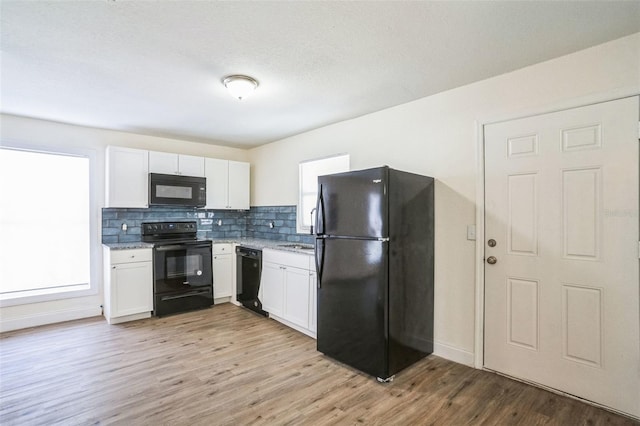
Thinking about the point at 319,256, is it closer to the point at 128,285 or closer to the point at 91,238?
the point at 128,285

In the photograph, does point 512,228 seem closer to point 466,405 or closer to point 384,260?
point 384,260

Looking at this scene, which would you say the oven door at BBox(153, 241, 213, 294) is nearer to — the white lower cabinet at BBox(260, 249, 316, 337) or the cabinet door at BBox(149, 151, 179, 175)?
the white lower cabinet at BBox(260, 249, 316, 337)

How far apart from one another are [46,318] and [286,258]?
298 cm

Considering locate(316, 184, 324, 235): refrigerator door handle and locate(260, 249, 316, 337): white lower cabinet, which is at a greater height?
locate(316, 184, 324, 235): refrigerator door handle

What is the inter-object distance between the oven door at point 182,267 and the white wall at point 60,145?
892 mm

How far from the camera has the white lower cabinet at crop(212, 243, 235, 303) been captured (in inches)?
178

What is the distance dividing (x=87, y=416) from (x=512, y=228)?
10.8 ft

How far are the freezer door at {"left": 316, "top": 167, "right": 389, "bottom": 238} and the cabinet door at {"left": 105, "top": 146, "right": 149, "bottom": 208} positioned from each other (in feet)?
8.69

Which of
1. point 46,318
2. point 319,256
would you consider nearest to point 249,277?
point 319,256

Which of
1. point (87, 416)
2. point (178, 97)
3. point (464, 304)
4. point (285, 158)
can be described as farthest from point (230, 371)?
point (285, 158)

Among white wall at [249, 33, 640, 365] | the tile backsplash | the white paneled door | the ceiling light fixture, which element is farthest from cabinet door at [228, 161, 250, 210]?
the white paneled door

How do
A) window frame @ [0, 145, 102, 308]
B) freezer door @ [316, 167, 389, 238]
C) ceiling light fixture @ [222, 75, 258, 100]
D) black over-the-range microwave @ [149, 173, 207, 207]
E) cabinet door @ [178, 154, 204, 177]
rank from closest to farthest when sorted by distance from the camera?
freezer door @ [316, 167, 389, 238] < ceiling light fixture @ [222, 75, 258, 100] < window frame @ [0, 145, 102, 308] < black over-the-range microwave @ [149, 173, 207, 207] < cabinet door @ [178, 154, 204, 177]

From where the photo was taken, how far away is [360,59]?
2.30 metres

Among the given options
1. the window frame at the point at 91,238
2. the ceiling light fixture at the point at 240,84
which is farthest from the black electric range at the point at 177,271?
the ceiling light fixture at the point at 240,84
